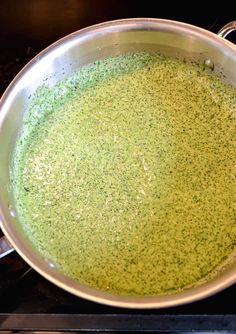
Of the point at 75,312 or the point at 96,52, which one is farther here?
the point at 96,52

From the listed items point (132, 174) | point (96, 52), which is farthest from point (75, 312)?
point (96, 52)

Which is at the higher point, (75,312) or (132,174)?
(132,174)

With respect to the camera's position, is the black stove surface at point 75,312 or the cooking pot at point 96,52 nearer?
the black stove surface at point 75,312

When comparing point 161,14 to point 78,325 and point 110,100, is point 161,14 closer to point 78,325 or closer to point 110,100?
point 110,100

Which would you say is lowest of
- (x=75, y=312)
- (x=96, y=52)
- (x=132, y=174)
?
(x=75, y=312)

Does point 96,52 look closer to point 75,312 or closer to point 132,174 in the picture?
point 132,174

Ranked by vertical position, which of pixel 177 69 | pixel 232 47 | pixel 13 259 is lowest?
pixel 13 259

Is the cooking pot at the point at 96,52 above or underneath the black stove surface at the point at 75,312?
above

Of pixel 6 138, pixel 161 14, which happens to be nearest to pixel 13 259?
pixel 6 138
